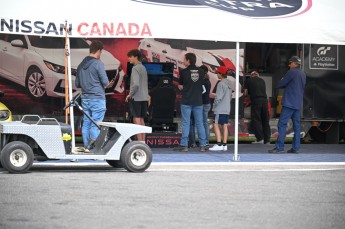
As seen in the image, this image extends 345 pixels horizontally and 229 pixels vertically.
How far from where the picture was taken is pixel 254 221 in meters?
8.35

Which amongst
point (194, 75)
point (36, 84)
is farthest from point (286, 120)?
point (36, 84)

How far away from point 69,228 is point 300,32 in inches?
323

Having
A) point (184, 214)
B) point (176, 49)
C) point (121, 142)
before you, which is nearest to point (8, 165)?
point (121, 142)

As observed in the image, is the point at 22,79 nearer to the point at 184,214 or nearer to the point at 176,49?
the point at 176,49

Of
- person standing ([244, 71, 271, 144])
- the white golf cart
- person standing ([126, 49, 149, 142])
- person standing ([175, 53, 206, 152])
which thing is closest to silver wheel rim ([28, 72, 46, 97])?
person standing ([126, 49, 149, 142])

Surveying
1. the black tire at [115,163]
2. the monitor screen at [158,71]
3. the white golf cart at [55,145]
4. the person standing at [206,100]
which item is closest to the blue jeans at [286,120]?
the person standing at [206,100]

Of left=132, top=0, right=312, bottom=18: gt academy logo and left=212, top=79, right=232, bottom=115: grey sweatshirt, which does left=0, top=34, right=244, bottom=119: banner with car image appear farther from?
left=132, top=0, right=312, bottom=18: gt academy logo

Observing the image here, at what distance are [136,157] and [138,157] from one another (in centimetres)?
3

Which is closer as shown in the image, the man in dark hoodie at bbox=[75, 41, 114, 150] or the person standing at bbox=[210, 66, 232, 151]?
the man in dark hoodie at bbox=[75, 41, 114, 150]

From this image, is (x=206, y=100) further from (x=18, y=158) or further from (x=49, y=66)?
(x=18, y=158)

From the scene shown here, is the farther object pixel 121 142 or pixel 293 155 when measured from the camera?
pixel 293 155

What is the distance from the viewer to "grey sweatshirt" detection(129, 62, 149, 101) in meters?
17.1

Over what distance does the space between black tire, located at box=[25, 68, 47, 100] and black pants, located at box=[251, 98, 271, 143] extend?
4.73 m

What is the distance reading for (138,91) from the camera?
1728cm
